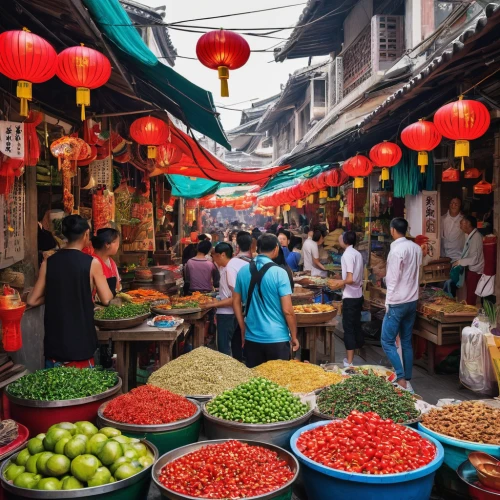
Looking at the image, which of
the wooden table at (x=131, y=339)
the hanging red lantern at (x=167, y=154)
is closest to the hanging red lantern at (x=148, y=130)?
the hanging red lantern at (x=167, y=154)

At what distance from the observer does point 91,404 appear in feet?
14.2

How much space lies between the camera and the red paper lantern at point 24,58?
421 cm

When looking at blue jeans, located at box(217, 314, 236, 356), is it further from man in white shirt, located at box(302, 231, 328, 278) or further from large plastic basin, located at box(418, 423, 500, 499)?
man in white shirt, located at box(302, 231, 328, 278)

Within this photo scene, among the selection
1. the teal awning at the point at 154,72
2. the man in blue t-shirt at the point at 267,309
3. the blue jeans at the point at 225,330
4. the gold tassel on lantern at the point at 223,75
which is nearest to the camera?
the teal awning at the point at 154,72

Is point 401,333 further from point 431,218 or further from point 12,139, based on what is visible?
point 12,139

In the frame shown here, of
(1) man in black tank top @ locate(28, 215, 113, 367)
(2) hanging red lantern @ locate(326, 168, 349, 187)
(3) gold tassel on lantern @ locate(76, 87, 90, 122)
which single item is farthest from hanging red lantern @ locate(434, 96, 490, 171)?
(2) hanging red lantern @ locate(326, 168, 349, 187)

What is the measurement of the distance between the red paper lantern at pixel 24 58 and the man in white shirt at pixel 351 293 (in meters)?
5.79

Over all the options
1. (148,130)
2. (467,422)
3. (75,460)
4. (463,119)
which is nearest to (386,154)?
(463,119)

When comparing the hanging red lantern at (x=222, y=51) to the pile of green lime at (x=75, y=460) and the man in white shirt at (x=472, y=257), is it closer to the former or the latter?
the pile of green lime at (x=75, y=460)

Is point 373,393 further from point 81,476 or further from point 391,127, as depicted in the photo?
point 391,127

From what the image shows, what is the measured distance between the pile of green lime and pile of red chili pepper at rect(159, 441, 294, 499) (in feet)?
0.80

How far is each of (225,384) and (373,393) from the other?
1.33 meters

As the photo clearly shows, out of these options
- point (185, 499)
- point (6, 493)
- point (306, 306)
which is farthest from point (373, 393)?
point (306, 306)

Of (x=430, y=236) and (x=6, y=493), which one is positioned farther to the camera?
(x=430, y=236)
